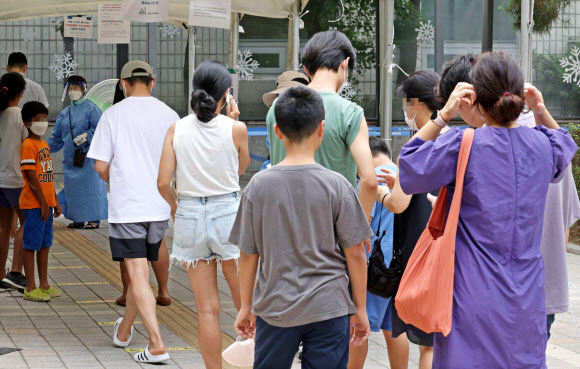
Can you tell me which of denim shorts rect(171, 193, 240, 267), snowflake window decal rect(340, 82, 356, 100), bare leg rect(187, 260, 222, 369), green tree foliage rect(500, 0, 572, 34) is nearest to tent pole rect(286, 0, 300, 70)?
denim shorts rect(171, 193, 240, 267)

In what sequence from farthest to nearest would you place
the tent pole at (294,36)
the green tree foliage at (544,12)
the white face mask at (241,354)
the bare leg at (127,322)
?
the green tree foliage at (544,12) → the tent pole at (294,36) → the bare leg at (127,322) → the white face mask at (241,354)

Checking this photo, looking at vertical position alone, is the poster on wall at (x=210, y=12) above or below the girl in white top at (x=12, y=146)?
above

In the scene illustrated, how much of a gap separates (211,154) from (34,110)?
2972 mm

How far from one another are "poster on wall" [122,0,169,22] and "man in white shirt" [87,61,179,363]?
97.1 inches

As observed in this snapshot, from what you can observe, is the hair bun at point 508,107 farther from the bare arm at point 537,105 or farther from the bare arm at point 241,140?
the bare arm at point 241,140

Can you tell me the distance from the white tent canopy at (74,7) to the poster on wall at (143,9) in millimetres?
1161

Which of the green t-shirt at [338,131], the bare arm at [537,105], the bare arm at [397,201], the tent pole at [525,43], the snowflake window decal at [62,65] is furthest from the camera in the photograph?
the snowflake window decal at [62,65]

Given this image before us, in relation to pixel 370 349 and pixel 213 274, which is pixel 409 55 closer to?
pixel 370 349

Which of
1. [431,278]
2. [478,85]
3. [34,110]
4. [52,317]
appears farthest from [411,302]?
[34,110]

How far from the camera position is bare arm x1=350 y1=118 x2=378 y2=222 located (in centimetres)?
388

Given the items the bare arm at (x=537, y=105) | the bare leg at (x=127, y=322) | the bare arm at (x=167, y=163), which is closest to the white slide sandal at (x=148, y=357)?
the bare leg at (x=127, y=322)

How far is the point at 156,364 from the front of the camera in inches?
215

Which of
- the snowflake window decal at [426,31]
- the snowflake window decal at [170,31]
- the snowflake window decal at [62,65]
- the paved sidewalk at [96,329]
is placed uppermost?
the snowflake window decal at [426,31]

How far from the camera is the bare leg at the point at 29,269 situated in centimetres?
713
